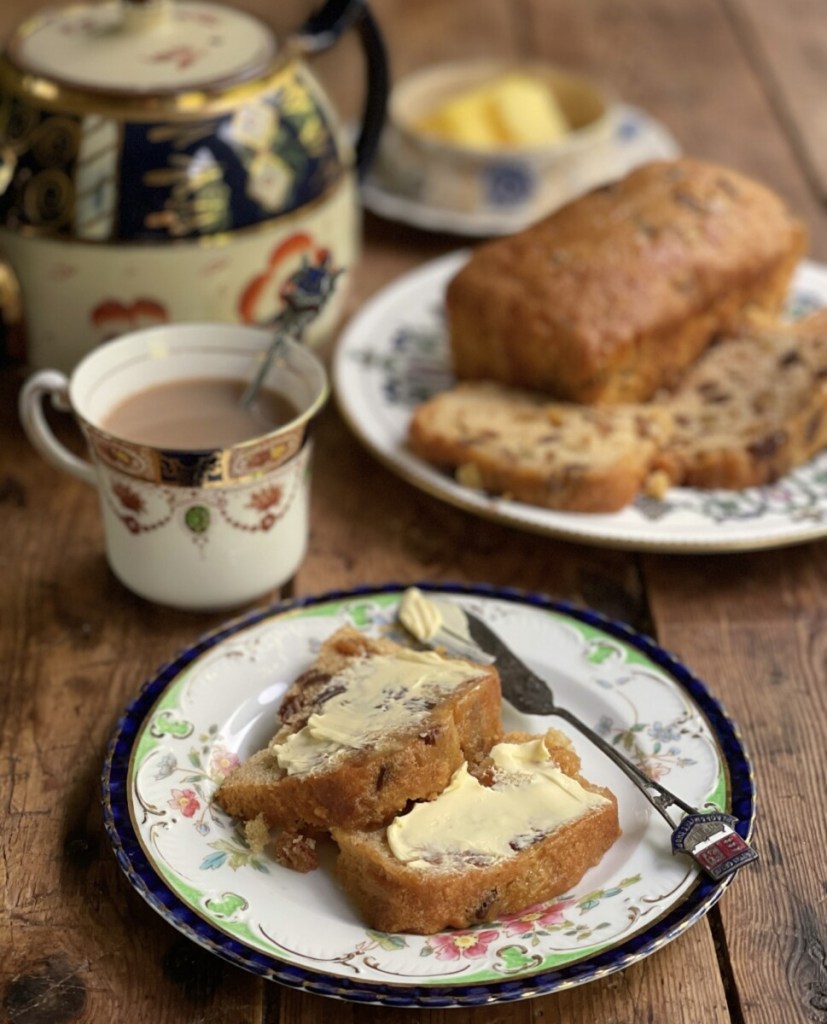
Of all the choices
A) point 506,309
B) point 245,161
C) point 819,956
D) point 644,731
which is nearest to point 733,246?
point 506,309

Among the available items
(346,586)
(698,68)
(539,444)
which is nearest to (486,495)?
(539,444)

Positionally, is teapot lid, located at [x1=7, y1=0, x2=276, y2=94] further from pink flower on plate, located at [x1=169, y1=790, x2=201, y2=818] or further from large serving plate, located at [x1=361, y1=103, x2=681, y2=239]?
pink flower on plate, located at [x1=169, y1=790, x2=201, y2=818]

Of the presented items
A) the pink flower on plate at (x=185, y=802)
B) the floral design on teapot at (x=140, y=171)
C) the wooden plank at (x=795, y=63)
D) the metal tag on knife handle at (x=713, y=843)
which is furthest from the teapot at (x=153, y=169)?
the wooden plank at (x=795, y=63)

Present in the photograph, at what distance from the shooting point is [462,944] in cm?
108

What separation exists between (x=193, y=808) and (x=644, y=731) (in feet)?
1.50

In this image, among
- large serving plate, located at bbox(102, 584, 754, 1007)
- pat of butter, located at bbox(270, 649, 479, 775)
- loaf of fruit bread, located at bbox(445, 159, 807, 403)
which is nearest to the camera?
large serving plate, located at bbox(102, 584, 754, 1007)

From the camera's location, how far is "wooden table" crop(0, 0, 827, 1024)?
3.68 feet

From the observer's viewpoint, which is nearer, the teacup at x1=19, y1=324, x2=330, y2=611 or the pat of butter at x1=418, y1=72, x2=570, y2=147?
the teacup at x1=19, y1=324, x2=330, y2=611

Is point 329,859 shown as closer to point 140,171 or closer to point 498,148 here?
point 140,171

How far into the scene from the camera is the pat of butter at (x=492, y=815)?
112cm

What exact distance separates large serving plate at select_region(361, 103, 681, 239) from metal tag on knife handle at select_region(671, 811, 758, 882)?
146cm

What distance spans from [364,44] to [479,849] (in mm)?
1373

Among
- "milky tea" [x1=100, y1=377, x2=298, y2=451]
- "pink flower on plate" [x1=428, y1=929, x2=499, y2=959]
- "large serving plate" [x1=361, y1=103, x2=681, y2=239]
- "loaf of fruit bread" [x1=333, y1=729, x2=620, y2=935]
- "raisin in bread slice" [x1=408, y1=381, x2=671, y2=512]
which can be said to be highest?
"loaf of fruit bread" [x1=333, y1=729, x2=620, y2=935]

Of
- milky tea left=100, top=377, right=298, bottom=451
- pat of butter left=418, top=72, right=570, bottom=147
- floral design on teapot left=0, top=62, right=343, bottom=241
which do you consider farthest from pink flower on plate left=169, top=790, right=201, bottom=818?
pat of butter left=418, top=72, right=570, bottom=147
